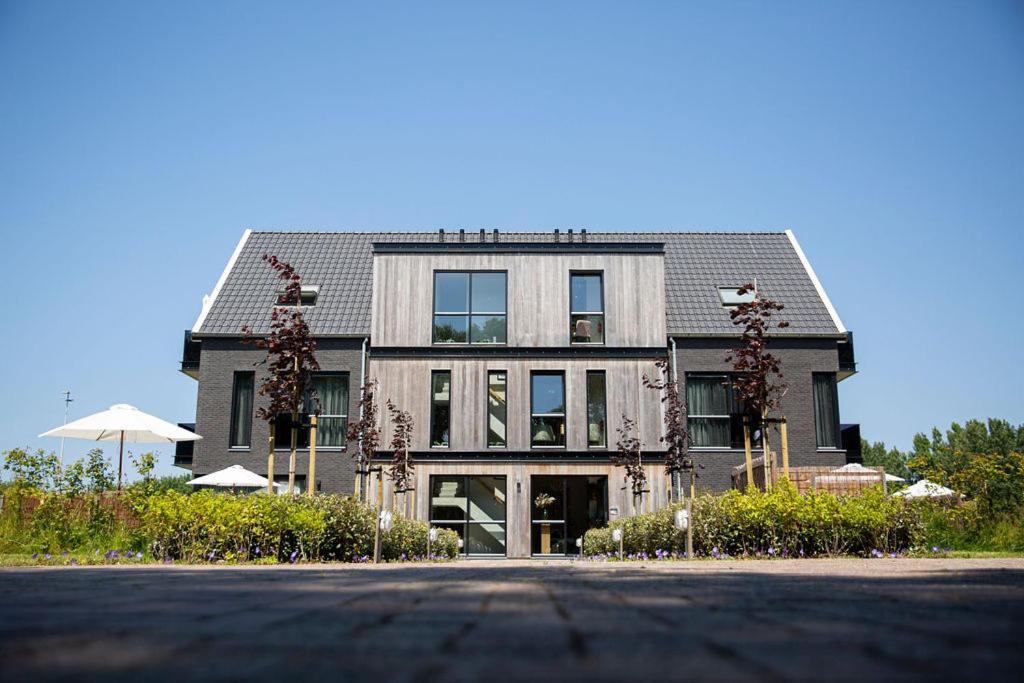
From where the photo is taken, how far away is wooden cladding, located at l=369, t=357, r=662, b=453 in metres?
21.3

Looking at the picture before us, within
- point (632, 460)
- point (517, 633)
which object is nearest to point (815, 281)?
point (632, 460)

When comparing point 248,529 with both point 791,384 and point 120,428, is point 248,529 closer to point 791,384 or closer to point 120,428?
point 120,428

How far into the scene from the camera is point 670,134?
1413 centimetres

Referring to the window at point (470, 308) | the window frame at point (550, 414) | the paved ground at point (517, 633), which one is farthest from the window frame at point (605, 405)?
the paved ground at point (517, 633)

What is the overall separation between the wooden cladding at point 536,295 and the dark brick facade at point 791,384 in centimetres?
123

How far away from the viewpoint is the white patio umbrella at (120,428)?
16453 mm

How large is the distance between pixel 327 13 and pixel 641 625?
13.3 meters

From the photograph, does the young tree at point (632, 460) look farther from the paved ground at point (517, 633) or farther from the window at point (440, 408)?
the paved ground at point (517, 633)

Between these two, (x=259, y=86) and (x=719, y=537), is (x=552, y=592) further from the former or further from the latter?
(x=259, y=86)

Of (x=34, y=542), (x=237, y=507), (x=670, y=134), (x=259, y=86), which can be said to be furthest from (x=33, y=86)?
(x=670, y=134)

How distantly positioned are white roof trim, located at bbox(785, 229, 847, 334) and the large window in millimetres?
10478

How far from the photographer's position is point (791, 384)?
73.5 feet

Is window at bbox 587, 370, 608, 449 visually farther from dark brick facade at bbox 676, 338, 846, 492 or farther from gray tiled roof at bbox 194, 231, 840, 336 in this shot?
gray tiled roof at bbox 194, 231, 840, 336

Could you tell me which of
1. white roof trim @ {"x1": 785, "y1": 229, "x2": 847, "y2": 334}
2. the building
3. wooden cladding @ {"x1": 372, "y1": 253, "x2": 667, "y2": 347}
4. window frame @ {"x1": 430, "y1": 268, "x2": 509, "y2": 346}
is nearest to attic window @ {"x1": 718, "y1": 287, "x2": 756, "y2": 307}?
the building
